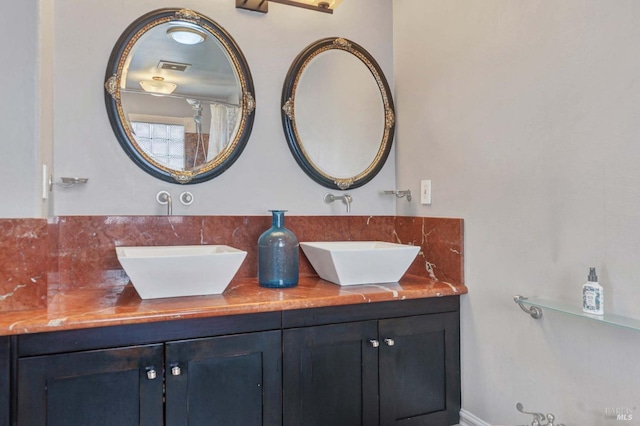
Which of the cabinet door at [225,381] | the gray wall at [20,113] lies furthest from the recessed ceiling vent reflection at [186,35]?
the cabinet door at [225,381]

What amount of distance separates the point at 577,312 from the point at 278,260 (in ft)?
3.73

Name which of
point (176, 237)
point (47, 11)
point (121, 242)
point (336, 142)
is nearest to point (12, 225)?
point (121, 242)

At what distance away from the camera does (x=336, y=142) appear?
91.2 inches

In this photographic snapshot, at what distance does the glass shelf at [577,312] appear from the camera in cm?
123

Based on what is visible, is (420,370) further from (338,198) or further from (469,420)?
(338,198)

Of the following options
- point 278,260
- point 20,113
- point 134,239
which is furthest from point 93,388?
point 20,113

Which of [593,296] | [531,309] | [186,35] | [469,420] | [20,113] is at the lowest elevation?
[469,420]

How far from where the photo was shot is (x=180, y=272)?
59.9 inches

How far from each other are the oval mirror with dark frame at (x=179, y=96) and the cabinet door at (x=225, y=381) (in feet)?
2.74

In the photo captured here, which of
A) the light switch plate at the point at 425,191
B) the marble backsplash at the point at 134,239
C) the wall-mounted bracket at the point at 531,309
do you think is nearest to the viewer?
the marble backsplash at the point at 134,239

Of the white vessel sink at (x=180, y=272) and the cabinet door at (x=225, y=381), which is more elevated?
the white vessel sink at (x=180, y=272)

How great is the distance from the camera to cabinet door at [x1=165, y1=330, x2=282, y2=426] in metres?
1.44

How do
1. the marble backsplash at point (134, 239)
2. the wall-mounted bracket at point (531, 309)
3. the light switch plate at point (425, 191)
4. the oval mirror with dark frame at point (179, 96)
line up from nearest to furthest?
the marble backsplash at point (134, 239) → the wall-mounted bracket at point (531, 309) → the oval mirror with dark frame at point (179, 96) → the light switch plate at point (425, 191)

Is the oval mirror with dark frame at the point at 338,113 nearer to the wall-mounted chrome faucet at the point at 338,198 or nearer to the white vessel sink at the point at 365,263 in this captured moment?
the wall-mounted chrome faucet at the point at 338,198
